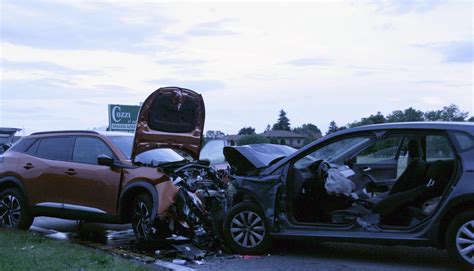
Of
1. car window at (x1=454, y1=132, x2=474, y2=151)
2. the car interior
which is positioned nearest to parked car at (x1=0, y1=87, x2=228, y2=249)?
the car interior

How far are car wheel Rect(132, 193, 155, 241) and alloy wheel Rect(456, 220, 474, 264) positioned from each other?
3962 mm

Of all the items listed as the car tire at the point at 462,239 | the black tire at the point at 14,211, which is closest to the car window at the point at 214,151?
the black tire at the point at 14,211

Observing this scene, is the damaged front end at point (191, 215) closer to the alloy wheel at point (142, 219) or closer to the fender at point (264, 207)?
the alloy wheel at point (142, 219)

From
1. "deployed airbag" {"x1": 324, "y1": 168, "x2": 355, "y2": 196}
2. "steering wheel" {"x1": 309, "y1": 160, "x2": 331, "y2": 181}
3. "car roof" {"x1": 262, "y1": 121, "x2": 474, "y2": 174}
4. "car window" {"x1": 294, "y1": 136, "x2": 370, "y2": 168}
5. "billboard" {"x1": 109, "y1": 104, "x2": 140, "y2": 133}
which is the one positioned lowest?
"deployed airbag" {"x1": 324, "y1": 168, "x2": 355, "y2": 196}

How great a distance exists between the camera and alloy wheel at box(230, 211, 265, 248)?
7219 mm

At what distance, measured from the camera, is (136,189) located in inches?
314

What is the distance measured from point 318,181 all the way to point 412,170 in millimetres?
1228

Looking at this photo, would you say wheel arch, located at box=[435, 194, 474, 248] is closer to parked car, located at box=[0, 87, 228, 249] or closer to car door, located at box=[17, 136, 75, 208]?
parked car, located at box=[0, 87, 228, 249]

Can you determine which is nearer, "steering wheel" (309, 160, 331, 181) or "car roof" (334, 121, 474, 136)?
"car roof" (334, 121, 474, 136)

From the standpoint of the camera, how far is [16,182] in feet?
30.7

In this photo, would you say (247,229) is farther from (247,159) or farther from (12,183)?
(12,183)

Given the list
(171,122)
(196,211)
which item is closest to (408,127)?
(196,211)

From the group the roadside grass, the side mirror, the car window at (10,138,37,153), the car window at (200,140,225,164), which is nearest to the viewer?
the roadside grass

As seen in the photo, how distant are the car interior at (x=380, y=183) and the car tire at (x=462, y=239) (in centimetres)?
37
